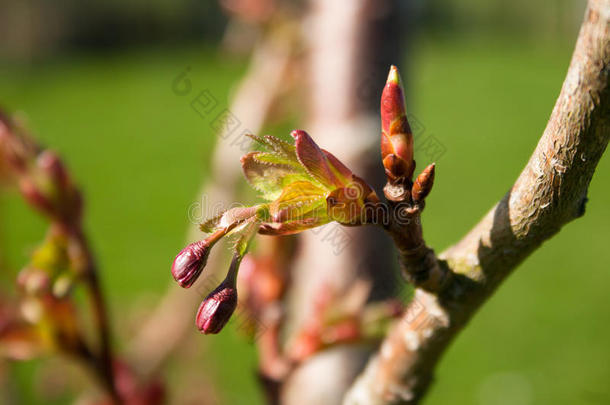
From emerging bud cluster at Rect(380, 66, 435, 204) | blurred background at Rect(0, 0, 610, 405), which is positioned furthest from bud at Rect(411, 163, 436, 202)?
blurred background at Rect(0, 0, 610, 405)

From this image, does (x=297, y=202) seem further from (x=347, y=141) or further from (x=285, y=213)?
(x=347, y=141)

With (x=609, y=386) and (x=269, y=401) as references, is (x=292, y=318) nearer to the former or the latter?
(x=269, y=401)

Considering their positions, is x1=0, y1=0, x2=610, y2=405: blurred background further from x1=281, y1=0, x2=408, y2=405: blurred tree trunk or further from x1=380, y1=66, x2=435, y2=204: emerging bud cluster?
x1=380, y1=66, x2=435, y2=204: emerging bud cluster

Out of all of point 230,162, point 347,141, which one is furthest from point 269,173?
point 230,162

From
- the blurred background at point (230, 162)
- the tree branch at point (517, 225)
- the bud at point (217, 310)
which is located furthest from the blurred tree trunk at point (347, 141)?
the bud at point (217, 310)

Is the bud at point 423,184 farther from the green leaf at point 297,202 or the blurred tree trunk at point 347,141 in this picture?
the blurred tree trunk at point 347,141
